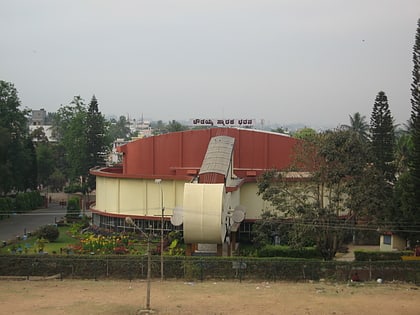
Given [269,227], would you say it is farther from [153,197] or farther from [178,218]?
[153,197]

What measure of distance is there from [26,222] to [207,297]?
32.6 meters

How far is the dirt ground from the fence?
61cm

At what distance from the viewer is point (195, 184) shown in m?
31.8

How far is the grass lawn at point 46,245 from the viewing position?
36.0 metres

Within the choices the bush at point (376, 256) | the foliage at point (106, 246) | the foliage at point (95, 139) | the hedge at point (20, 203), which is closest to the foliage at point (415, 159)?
the bush at point (376, 256)

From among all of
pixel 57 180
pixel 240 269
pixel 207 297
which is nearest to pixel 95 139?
pixel 57 180

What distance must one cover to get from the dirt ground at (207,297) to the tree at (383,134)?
21.8 m

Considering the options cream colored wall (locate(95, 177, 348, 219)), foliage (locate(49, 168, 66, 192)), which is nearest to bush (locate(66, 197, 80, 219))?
cream colored wall (locate(95, 177, 348, 219))

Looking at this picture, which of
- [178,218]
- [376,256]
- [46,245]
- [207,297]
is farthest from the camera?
[46,245]

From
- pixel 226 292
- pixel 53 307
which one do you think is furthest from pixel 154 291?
Result: pixel 53 307

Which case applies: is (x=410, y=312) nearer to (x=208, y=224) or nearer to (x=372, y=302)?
(x=372, y=302)

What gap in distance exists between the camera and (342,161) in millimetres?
30906

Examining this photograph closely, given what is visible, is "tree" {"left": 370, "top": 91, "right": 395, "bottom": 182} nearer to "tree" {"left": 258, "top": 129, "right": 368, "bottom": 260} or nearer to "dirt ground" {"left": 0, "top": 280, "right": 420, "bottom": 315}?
"tree" {"left": 258, "top": 129, "right": 368, "bottom": 260}

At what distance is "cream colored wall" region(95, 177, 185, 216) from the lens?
40.4 m
